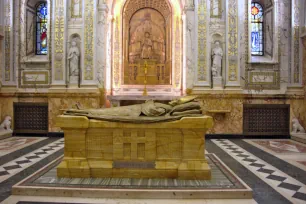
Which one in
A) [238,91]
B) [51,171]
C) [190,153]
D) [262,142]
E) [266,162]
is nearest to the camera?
[190,153]

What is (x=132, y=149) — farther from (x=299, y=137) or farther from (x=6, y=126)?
(x=6, y=126)

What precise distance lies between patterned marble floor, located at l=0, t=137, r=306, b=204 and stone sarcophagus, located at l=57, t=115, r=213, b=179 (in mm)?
680

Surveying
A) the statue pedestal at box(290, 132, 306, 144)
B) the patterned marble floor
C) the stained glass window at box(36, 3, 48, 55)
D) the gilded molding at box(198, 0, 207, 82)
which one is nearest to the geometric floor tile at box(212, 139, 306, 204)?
the patterned marble floor

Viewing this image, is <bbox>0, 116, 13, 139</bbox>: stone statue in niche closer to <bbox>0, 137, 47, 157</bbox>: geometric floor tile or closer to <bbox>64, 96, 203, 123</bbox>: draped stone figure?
<bbox>0, 137, 47, 157</bbox>: geometric floor tile

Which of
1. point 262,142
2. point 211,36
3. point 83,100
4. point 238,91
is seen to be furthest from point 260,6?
point 83,100

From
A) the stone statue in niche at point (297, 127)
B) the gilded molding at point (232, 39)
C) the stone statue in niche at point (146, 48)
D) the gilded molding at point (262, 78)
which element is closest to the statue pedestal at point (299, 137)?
the stone statue in niche at point (297, 127)

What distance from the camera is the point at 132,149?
4281 millimetres

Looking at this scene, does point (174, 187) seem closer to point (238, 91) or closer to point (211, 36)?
point (238, 91)

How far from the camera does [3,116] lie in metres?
9.20

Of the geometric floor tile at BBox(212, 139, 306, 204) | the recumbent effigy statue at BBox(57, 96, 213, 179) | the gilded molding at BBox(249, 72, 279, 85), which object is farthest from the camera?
the gilded molding at BBox(249, 72, 279, 85)

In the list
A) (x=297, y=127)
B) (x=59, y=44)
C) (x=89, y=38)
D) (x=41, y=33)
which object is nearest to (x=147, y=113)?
(x=89, y=38)

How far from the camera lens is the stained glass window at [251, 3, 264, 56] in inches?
386

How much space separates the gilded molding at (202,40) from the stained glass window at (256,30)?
2160mm

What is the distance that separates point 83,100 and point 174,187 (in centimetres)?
573
